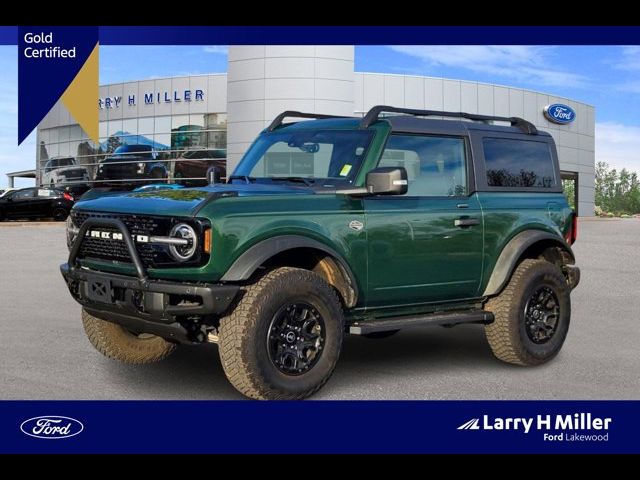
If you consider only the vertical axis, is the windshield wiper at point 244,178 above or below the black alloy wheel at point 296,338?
above

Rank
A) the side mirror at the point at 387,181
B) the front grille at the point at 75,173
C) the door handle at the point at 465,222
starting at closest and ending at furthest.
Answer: the side mirror at the point at 387,181, the door handle at the point at 465,222, the front grille at the point at 75,173

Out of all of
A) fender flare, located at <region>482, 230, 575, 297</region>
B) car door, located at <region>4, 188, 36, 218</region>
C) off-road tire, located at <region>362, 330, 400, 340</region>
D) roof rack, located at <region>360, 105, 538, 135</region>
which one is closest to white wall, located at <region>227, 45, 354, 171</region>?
car door, located at <region>4, 188, 36, 218</region>

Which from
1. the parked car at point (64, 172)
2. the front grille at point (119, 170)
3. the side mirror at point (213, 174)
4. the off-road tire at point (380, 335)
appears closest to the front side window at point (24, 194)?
the front grille at point (119, 170)

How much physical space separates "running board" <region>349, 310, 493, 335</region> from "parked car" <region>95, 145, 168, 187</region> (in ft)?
142

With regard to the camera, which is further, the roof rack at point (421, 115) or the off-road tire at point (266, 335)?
the roof rack at point (421, 115)

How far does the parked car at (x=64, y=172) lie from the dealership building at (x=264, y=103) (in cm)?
47

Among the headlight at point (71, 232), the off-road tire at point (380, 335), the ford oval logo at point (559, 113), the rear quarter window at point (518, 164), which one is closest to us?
the headlight at point (71, 232)

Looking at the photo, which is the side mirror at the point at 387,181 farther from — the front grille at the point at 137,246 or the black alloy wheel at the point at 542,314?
the black alloy wheel at the point at 542,314

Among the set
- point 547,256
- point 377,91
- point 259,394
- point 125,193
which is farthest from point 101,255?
point 377,91

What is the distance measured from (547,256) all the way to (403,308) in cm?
202

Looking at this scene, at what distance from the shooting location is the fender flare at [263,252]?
Result: 17.9 ft

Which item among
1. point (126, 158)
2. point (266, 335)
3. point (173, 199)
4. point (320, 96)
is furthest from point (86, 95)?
point (126, 158)

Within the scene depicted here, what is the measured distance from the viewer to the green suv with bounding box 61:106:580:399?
5484 mm

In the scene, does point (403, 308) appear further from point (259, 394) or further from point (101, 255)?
point (101, 255)
